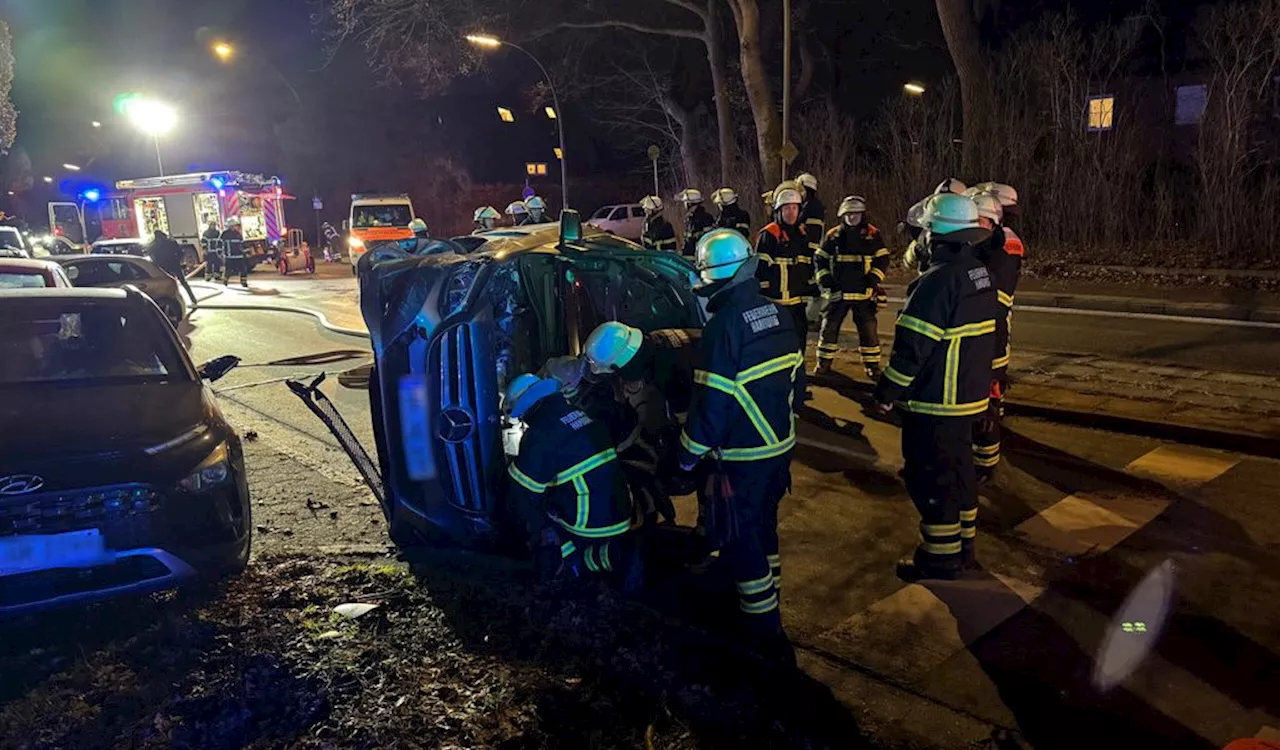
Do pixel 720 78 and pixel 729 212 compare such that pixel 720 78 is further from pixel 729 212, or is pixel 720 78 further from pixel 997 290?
pixel 997 290

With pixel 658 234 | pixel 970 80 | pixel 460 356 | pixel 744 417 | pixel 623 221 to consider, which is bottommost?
pixel 744 417

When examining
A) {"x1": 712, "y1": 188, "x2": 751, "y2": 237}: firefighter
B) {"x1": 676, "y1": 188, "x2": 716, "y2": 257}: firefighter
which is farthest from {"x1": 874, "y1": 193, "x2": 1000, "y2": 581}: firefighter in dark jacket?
{"x1": 676, "y1": 188, "x2": 716, "y2": 257}: firefighter

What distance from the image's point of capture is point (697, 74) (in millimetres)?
27578

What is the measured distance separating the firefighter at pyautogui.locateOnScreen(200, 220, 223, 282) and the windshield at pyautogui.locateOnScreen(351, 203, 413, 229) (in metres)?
3.53

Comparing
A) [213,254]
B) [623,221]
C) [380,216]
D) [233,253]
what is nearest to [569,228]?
[233,253]

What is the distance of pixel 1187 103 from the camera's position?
23.0m

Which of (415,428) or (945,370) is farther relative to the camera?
(415,428)

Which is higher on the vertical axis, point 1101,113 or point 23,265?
point 1101,113

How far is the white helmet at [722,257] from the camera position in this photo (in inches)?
136

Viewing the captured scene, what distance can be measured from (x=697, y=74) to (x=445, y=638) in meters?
26.3

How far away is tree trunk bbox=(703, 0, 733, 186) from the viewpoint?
21.8 metres

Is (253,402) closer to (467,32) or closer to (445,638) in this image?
(445,638)

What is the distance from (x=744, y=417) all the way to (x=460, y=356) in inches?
53.8

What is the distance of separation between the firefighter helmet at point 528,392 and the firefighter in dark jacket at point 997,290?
8.80ft
